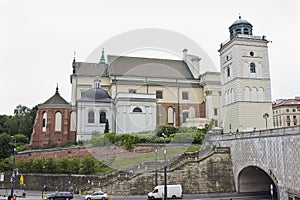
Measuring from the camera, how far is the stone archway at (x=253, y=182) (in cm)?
3438

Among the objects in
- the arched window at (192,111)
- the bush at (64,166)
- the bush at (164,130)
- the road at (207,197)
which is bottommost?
the road at (207,197)

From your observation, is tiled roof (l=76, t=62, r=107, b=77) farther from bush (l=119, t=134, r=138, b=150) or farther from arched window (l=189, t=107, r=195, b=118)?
bush (l=119, t=134, r=138, b=150)

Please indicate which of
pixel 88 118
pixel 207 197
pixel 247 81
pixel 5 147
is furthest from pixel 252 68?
pixel 5 147

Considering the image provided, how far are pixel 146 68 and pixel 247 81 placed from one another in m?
23.5

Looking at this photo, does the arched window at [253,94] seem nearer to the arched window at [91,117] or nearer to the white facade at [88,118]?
the white facade at [88,118]

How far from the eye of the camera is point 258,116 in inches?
1774

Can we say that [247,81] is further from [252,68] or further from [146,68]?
[146,68]

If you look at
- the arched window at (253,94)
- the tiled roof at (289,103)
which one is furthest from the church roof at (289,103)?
the arched window at (253,94)

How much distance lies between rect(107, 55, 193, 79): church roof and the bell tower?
59.7 ft

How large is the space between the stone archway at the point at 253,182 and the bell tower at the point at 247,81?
33.7 ft

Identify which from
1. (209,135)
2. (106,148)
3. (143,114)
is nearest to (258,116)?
(209,135)

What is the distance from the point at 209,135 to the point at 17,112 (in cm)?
5695

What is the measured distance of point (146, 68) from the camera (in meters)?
63.8

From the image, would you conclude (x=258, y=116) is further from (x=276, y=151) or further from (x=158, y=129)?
(x=276, y=151)
